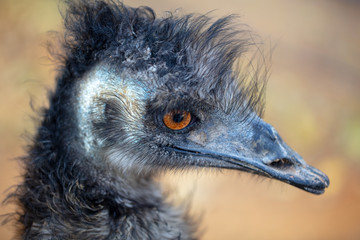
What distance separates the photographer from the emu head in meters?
1.63

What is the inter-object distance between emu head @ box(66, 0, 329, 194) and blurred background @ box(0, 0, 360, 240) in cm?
126

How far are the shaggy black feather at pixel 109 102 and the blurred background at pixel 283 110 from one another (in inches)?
47.1

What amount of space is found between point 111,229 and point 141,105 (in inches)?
19.0

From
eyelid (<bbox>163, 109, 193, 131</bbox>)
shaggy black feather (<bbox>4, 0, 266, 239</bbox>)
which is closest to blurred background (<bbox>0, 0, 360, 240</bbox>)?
shaggy black feather (<bbox>4, 0, 266, 239</bbox>)

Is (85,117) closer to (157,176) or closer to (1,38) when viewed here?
(157,176)

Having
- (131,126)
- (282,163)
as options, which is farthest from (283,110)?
(131,126)

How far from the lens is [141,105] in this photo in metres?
1.64

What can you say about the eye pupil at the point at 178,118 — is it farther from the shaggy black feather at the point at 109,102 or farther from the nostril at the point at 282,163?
the nostril at the point at 282,163

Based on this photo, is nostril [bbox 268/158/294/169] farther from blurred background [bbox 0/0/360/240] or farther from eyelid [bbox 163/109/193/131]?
blurred background [bbox 0/0/360/240]

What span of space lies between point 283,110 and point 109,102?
3.14 m

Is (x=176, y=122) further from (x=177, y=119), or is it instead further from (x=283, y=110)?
(x=283, y=110)

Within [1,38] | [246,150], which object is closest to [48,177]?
[246,150]

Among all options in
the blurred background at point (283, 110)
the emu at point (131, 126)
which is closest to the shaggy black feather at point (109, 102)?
the emu at point (131, 126)

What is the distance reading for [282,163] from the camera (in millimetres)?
1636
